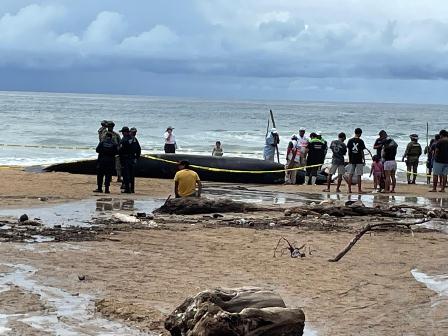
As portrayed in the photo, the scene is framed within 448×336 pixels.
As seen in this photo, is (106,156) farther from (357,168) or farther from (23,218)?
(357,168)

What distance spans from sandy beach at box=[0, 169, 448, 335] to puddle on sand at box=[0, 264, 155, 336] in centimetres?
10

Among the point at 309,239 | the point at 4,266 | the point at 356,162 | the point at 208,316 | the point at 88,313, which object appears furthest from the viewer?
the point at 356,162

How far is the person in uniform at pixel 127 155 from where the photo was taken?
18.8 meters

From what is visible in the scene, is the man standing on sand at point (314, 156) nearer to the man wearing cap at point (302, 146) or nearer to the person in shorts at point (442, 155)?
the man wearing cap at point (302, 146)

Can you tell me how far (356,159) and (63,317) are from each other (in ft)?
45.1

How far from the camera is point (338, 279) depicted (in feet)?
32.2

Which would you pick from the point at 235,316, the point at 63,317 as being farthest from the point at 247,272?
the point at 235,316

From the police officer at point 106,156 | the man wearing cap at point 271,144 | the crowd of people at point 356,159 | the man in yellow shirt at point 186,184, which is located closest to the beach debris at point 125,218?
the man in yellow shirt at point 186,184

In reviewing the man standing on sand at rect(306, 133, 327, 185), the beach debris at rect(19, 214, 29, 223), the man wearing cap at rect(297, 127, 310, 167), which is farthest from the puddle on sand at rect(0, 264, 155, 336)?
the man wearing cap at rect(297, 127, 310, 167)

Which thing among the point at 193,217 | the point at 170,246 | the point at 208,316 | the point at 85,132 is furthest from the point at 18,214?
the point at 85,132

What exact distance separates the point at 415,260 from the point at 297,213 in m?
4.33

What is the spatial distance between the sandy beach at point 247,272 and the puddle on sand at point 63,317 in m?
0.10

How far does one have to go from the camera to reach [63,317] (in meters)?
7.59

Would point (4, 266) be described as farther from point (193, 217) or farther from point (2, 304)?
point (193, 217)
